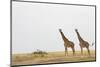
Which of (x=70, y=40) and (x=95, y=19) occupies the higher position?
(x=95, y=19)

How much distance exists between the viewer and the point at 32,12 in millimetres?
2395

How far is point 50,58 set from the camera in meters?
2.46

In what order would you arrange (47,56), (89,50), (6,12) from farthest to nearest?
(89,50), (47,56), (6,12)

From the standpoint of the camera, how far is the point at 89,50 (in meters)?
2.65

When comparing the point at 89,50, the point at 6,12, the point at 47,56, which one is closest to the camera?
the point at 6,12

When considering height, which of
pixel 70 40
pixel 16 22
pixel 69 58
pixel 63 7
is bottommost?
pixel 69 58

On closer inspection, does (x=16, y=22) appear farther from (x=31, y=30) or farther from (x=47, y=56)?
(x=47, y=56)

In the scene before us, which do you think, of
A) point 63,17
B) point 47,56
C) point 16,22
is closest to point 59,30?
point 63,17

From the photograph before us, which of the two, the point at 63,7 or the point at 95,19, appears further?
the point at 95,19

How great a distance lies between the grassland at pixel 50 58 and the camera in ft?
7.64

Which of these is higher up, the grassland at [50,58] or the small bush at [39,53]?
the small bush at [39,53]

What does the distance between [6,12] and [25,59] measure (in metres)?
0.51

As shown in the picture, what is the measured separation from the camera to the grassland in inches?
91.7

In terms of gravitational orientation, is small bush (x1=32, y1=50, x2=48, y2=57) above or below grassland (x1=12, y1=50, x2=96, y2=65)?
above
